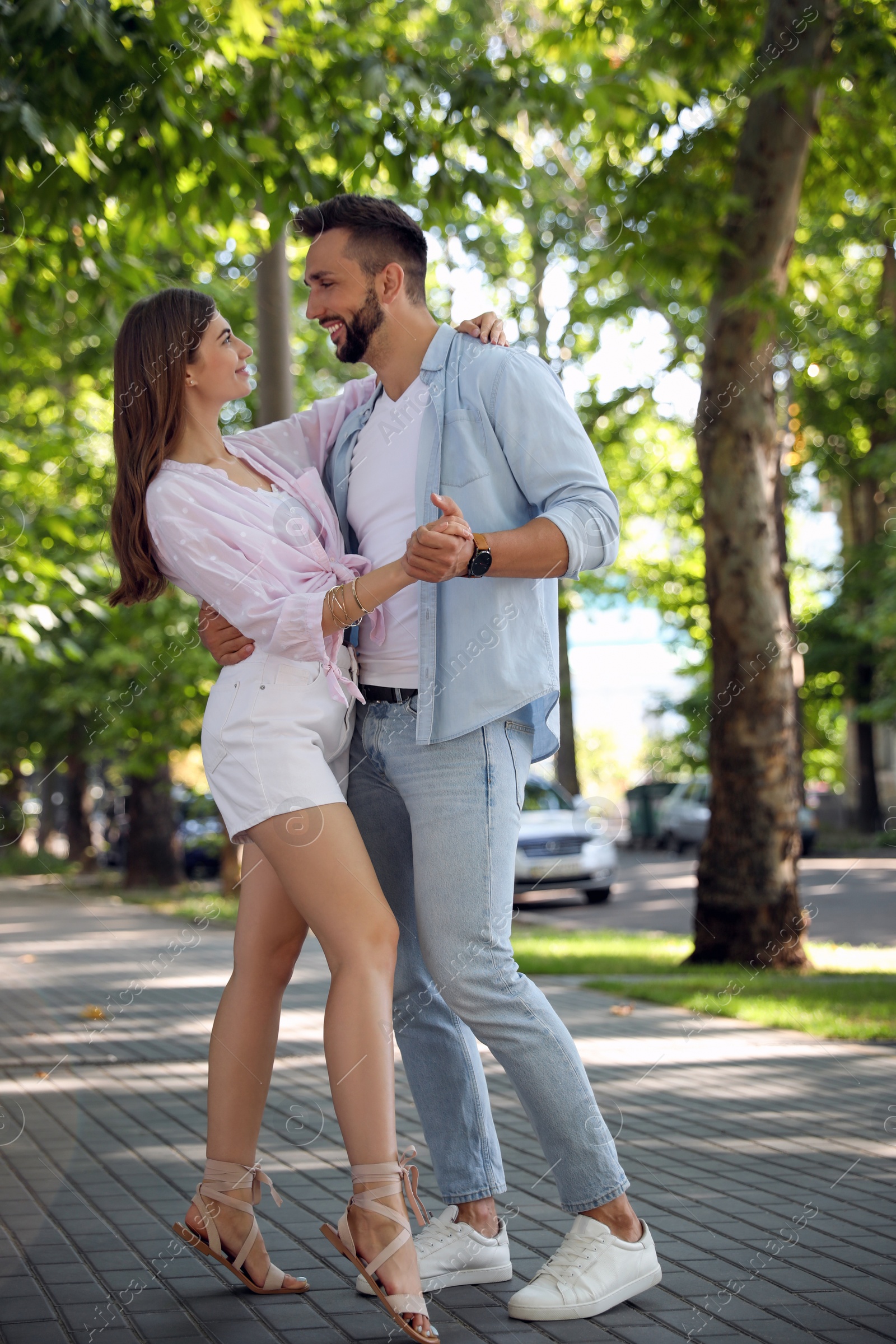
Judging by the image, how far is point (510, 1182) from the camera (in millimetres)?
3912

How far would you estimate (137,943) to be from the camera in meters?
12.9

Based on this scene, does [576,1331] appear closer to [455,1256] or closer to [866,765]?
[455,1256]

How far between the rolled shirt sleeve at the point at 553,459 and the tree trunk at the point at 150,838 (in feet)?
63.7

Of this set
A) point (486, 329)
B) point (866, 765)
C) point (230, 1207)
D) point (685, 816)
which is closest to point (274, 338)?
point (486, 329)

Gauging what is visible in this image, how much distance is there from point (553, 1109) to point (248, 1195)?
0.69 m

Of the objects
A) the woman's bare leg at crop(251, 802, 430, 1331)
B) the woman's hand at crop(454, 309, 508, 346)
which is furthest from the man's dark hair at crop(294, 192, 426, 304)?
the woman's bare leg at crop(251, 802, 430, 1331)

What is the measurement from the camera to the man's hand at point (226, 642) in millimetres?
2871

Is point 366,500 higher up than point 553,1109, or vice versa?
point 366,500

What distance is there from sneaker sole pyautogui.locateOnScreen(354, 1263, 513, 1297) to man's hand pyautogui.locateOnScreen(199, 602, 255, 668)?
134 cm

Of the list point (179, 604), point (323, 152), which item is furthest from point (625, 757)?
point (323, 152)

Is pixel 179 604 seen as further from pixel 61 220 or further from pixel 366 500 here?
pixel 366 500

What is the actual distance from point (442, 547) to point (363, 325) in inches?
29.5

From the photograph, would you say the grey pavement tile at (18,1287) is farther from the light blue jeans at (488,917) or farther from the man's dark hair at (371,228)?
the man's dark hair at (371,228)

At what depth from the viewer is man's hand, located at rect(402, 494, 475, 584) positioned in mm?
2494
